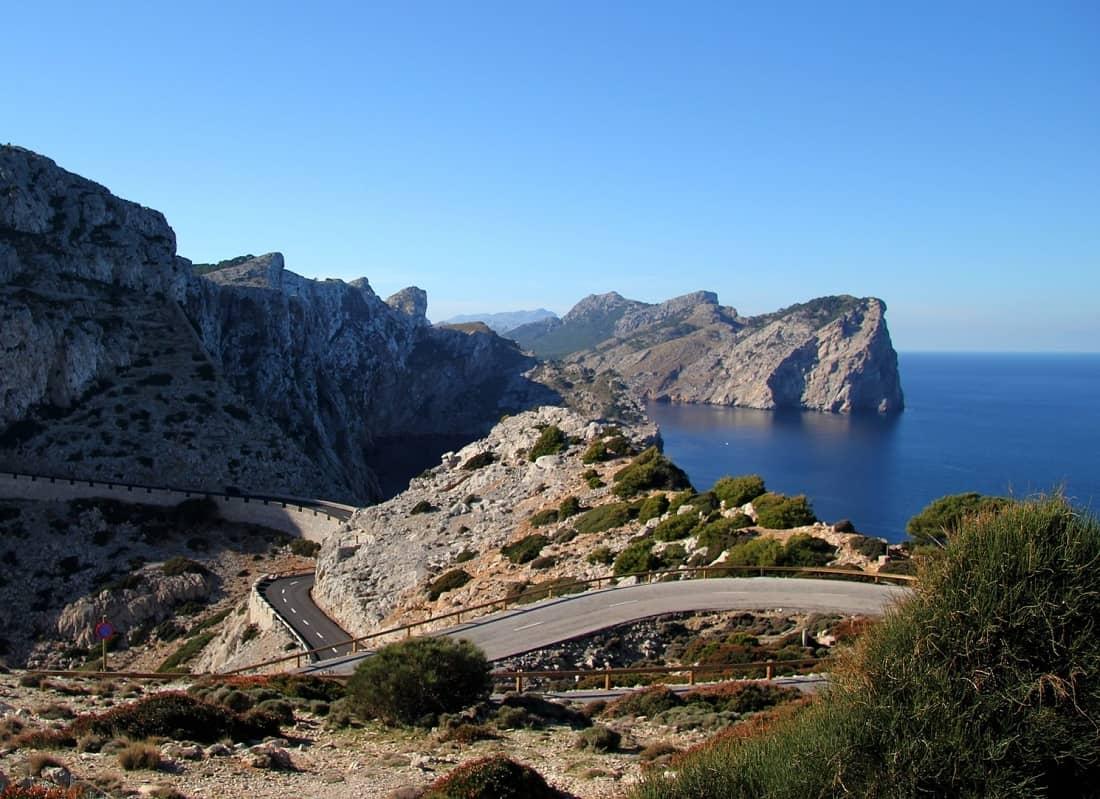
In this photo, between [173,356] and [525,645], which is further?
[173,356]

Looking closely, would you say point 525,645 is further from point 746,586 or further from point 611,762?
point 611,762

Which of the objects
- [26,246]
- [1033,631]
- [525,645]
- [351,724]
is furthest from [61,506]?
[1033,631]

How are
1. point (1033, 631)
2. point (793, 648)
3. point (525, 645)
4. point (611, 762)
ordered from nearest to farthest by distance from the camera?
1. point (1033, 631)
2. point (611, 762)
3. point (793, 648)
4. point (525, 645)

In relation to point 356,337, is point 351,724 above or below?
below

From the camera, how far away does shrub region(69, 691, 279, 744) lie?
1366 centimetres

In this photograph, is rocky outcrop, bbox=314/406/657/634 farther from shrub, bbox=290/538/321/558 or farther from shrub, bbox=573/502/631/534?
shrub, bbox=290/538/321/558

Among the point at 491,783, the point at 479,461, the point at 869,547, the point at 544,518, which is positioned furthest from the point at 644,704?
the point at 479,461

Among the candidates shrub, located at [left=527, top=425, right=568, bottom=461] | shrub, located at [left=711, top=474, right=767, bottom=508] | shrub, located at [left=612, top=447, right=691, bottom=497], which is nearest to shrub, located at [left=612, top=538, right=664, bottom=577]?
shrub, located at [left=711, top=474, right=767, bottom=508]

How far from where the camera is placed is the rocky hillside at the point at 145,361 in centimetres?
6950

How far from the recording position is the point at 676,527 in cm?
3384

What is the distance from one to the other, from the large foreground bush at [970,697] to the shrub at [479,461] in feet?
147

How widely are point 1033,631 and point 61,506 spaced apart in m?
63.6

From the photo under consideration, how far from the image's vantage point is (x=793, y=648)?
70.7ft

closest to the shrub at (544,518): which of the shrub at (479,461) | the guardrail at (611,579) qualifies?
the guardrail at (611,579)
